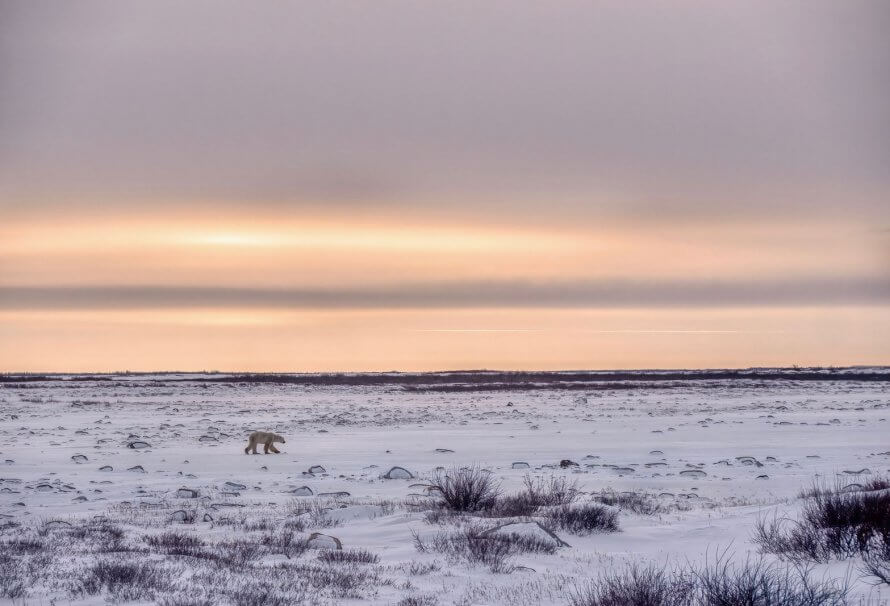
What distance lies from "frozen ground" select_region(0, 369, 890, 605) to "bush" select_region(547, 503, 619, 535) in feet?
0.63

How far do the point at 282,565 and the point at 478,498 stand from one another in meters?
5.29

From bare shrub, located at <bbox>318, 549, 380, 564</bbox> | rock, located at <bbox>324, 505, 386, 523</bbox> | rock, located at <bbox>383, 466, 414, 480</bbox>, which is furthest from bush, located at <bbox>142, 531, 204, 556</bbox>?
rock, located at <bbox>383, 466, 414, 480</bbox>

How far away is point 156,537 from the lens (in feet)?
36.4

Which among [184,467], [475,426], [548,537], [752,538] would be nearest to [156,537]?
[548,537]

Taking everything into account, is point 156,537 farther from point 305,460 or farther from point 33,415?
point 33,415

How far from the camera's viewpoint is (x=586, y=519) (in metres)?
11.7

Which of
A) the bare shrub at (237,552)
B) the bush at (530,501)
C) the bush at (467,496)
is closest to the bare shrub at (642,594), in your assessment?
the bare shrub at (237,552)

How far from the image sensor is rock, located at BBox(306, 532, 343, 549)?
10648mm

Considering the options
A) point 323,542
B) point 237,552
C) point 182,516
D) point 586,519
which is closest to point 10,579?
point 237,552

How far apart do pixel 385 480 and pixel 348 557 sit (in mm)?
8870

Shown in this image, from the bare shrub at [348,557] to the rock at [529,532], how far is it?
1.45m

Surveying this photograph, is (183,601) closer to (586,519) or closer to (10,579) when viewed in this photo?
(10,579)

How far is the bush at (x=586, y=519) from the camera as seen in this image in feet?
37.9

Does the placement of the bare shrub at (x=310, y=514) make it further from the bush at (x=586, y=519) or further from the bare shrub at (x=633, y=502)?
the bare shrub at (x=633, y=502)
